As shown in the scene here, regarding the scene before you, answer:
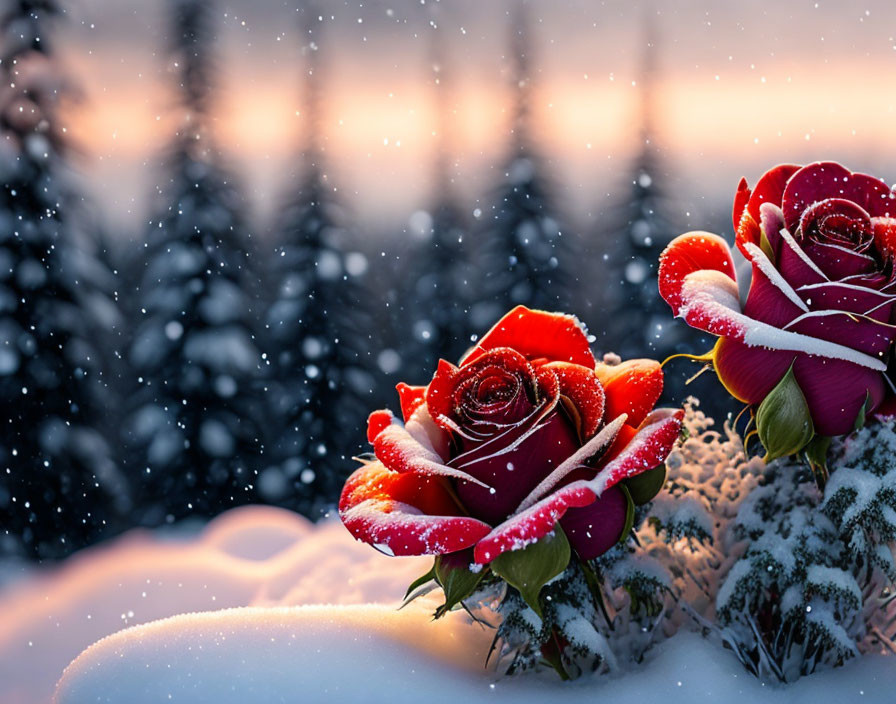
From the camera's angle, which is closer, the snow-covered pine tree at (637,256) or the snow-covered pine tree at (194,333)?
the snow-covered pine tree at (637,256)

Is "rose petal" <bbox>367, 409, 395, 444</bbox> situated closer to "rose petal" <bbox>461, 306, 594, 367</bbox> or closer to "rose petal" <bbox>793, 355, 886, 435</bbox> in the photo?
"rose petal" <bbox>461, 306, 594, 367</bbox>

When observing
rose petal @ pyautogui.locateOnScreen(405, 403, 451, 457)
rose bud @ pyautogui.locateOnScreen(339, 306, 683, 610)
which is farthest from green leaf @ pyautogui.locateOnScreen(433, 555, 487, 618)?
rose petal @ pyautogui.locateOnScreen(405, 403, 451, 457)

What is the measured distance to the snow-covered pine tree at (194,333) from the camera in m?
4.45

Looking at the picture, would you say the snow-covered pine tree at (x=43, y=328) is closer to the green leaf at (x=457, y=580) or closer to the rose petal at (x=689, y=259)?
the green leaf at (x=457, y=580)

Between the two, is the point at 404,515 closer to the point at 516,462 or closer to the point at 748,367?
the point at 516,462

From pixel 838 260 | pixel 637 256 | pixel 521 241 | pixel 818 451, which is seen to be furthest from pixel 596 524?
pixel 521 241

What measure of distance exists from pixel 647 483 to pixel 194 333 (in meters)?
4.46

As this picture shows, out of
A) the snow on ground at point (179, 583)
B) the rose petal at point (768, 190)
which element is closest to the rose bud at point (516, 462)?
the rose petal at point (768, 190)

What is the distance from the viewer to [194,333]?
4887mm

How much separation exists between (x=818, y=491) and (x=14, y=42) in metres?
4.53

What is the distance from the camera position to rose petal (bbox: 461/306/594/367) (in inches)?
33.5

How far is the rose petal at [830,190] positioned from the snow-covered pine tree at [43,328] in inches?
143

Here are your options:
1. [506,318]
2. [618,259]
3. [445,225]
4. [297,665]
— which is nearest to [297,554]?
[297,665]

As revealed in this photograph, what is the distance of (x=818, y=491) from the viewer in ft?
2.75
